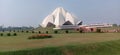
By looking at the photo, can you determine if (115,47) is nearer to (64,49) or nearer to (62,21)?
(64,49)

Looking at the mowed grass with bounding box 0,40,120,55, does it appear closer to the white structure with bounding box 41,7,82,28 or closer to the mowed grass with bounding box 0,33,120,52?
the mowed grass with bounding box 0,33,120,52

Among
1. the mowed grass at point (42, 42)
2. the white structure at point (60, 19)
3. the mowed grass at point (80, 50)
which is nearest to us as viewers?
the mowed grass at point (80, 50)

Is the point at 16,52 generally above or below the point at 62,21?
below

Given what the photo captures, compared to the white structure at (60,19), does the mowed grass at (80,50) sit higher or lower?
lower

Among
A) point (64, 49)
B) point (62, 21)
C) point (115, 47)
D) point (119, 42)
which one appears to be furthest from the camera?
point (62, 21)

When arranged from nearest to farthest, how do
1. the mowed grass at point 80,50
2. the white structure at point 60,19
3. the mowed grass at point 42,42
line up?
the mowed grass at point 80,50 < the mowed grass at point 42,42 < the white structure at point 60,19

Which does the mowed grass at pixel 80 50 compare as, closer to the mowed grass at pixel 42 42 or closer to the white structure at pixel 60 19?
the mowed grass at pixel 42 42

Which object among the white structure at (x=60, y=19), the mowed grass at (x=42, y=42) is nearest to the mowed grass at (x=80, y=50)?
the mowed grass at (x=42, y=42)

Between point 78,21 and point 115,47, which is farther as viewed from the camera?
point 78,21

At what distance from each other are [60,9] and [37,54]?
75817 millimetres

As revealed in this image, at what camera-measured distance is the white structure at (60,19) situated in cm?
8400

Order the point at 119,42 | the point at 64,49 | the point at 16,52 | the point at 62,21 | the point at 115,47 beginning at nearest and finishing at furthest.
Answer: the point at 16,52 → the point at 64,49 → the point at 115,47 → the point at 119,42 → the point at 62,21

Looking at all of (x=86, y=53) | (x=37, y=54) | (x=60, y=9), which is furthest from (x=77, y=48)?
(x=60, y=9)

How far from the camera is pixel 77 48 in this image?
18922 mm
